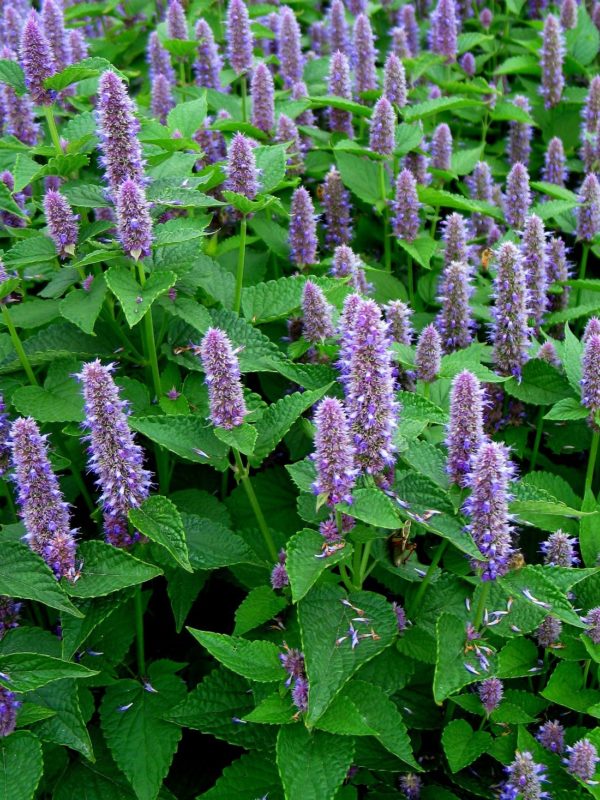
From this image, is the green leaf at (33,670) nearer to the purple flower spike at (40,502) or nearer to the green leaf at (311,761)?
the purple flower spike at (40,502)

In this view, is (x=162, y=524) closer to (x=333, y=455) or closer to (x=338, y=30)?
(x=333, y=455)

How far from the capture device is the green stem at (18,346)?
376 centimetres

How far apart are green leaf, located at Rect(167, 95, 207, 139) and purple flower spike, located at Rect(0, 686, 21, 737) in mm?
3088

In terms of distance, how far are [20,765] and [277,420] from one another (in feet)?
4.85

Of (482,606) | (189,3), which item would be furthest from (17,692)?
(189,3)

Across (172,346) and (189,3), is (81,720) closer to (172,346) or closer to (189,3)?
(172,346)

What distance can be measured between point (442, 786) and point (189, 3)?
6.84 m

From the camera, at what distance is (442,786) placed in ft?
12.3

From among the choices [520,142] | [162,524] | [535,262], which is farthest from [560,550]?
[520,142]

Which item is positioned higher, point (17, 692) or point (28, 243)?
point (28, 243)

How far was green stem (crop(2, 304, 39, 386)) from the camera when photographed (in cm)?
376

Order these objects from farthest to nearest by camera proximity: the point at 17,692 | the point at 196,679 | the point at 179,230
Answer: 1. the point at 196,679
2. the point at 179,230
3. the point at 17,692

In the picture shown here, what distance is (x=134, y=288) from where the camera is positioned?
11.8 feet

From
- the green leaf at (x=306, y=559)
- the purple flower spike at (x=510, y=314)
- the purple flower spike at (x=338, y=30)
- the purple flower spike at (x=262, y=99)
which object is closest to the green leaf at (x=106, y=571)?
the green leaf at (x=306, y=559)
